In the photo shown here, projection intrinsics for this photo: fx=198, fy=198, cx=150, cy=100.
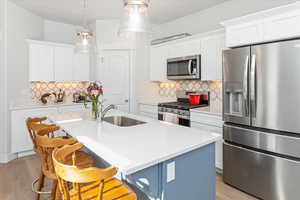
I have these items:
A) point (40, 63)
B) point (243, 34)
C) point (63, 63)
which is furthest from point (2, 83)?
point (243, 34)

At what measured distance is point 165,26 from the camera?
485cm

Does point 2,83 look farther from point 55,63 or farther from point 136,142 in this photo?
point 136,142

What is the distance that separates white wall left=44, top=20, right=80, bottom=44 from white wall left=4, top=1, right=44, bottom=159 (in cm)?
41

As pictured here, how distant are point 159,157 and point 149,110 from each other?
3.15 m

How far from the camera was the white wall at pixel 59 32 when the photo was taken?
4.61 metres

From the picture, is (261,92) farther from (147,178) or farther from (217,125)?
(147,178)

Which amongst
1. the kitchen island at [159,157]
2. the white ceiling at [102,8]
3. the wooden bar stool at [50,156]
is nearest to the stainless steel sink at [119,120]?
the kitchen island at [159,157]

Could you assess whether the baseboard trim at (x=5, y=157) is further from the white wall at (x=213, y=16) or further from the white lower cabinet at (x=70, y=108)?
the white wall at (x=213, y=16)

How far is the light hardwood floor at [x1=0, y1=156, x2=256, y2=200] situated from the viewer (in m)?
2.43

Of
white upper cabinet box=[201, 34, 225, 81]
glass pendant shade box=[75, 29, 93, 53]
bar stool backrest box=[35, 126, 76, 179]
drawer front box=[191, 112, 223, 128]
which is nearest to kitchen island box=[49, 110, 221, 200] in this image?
bar stool backrest box=[35, 126, 76, 179]

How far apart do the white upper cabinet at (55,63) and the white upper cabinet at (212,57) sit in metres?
2.78

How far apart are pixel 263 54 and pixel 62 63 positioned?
391 cm

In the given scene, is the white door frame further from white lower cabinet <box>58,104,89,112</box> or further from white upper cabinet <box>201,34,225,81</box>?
white upper cabinet <box>201,34,225,81</box>

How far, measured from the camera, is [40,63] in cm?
412
